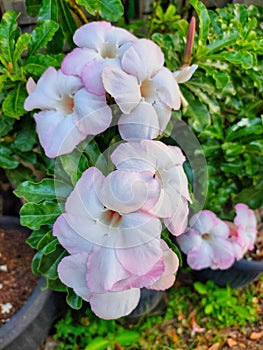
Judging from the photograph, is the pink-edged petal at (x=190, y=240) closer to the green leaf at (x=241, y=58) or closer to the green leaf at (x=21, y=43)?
the green leaf at (x=241, y=58)

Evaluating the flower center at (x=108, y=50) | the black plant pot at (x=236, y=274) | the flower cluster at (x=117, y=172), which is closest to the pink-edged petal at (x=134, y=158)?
the flower cluster at (x=117, y=172)

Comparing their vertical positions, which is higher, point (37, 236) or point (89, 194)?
point (89, 194)

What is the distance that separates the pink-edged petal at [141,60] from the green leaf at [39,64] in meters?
0.27

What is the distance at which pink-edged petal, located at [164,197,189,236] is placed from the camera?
3.14 ft

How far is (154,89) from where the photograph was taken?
3.70 feet

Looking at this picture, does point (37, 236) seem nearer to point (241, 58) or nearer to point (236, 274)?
point (241, 58)

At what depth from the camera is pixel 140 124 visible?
41.8 inches

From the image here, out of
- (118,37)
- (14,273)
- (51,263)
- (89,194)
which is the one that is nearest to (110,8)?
(118,37)

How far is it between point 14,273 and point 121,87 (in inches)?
36.5

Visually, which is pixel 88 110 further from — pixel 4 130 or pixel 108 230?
pixel 4 130

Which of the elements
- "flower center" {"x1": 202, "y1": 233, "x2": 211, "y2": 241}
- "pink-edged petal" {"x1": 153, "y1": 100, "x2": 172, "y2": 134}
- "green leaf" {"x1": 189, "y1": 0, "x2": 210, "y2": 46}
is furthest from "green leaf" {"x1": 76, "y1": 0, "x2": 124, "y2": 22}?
"flower center" {"x1": 202, "y1": 233, "x2": 211, "y2": 241}

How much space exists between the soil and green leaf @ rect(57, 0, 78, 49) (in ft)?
2.48

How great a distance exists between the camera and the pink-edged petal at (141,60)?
1081mm

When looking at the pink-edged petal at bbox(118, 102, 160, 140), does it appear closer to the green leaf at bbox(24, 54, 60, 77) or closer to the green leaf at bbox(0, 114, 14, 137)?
the green leaf at bbox(24, 54, 60, 77)
